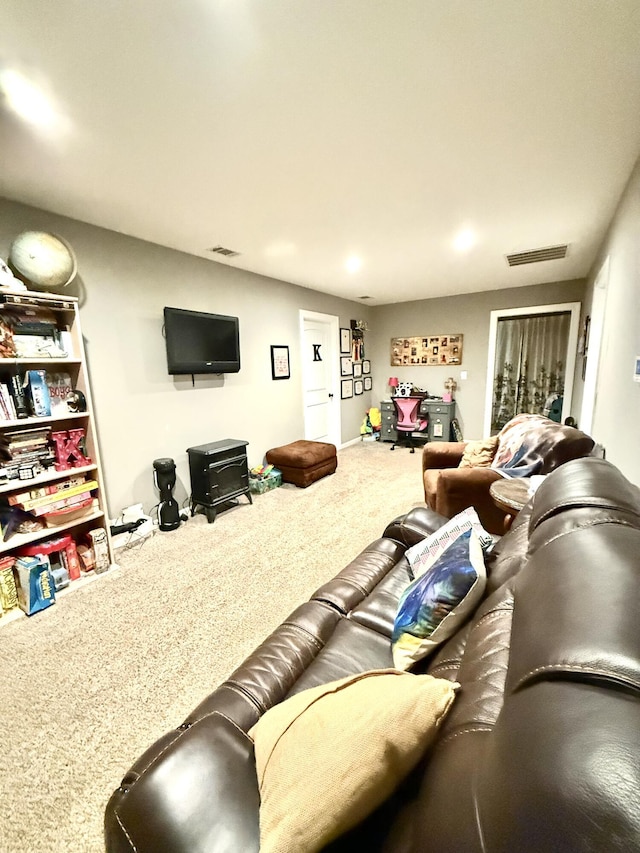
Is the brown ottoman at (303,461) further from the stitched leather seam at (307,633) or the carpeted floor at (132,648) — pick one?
the stitched leather seam at (307,633)

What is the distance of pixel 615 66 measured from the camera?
1287mm

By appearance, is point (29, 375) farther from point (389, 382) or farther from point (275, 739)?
point (389, 382)

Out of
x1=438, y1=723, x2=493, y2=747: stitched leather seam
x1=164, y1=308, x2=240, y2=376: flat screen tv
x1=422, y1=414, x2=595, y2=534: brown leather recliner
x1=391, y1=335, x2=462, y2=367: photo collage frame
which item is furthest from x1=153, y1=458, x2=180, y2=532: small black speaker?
x1=391, y1=335, x2=462, y2=367: photo collage frame

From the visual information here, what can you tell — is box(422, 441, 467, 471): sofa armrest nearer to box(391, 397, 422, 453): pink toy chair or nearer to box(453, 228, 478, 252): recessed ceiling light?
box(453, 228, 478, 252): recessed ceiling light

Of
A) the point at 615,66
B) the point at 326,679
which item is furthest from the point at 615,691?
the point at 615,66

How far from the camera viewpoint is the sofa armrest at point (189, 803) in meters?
0.61

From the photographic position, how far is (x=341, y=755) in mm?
592

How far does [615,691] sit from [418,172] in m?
2.37

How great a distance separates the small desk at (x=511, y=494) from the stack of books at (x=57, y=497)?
259cm

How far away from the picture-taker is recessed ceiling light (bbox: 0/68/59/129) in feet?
4.18

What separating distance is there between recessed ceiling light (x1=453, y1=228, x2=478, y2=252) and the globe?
2923 mm

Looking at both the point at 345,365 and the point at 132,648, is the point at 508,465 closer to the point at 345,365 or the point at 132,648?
the point at 132,648

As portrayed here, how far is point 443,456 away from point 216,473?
2124 mm

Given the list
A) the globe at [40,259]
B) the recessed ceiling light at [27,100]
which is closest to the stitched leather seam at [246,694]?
the recessed ceiling light at [27,100]
